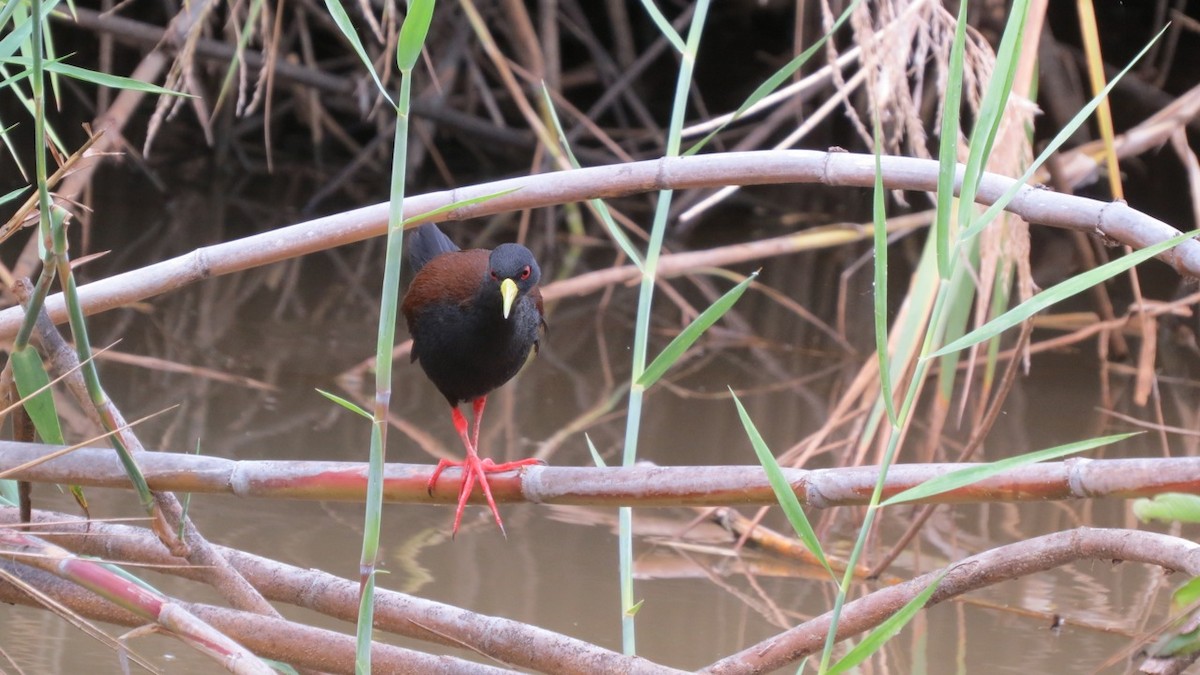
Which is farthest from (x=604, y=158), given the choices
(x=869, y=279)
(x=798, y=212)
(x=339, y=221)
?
(x=339, y=221)

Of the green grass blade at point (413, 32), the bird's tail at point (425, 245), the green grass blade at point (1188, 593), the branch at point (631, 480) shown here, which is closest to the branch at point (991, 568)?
the branch at point (631, 480)

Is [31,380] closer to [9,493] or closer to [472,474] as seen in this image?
[9,493]

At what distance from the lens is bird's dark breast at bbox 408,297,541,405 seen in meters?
1.88

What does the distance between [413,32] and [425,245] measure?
4.65 feet

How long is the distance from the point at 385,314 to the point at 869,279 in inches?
150

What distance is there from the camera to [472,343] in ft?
6.20

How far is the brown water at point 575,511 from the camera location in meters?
1.99

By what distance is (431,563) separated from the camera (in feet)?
7.23

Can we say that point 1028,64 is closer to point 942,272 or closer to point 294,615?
point 942,272

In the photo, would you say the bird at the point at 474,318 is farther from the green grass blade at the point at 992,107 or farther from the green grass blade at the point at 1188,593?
the green grass blade at the point at 1188,593

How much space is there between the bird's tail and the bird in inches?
7.4

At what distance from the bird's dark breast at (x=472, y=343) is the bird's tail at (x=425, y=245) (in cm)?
27

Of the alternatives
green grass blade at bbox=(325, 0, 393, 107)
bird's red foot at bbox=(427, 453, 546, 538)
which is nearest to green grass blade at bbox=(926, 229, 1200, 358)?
green grass blade at bbox=(325, 0, 393, 107)

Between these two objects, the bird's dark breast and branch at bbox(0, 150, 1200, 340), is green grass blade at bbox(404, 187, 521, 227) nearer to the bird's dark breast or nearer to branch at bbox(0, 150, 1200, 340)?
branch at bbox(0, 150, 1200, 340)
